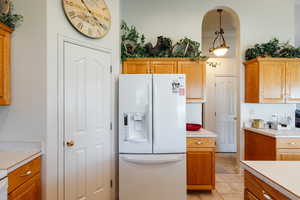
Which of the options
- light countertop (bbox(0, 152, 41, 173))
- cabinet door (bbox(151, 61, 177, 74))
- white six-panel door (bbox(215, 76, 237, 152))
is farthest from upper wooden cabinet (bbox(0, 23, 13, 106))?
Result: white six-panel door (bbox(215, 76, 237, 152))

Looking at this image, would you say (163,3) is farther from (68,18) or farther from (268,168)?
(268,168)

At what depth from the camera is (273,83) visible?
3229 millimetres

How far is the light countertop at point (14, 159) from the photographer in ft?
4.63

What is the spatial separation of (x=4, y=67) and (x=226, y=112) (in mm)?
4693

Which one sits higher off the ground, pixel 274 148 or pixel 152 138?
pixel 152 138

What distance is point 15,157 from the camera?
1.63 meters

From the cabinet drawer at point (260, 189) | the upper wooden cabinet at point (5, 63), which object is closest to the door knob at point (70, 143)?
the upper wooden cabinet at point (5, 63)

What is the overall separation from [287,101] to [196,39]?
1884 millimetres

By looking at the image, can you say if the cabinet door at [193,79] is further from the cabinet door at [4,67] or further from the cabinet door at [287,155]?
the cabinet door at [4,67]

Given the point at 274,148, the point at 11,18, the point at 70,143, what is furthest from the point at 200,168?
the point at 11,18

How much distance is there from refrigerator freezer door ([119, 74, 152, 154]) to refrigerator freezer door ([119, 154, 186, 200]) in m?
0.15

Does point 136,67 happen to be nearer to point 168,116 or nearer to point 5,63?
point 168,116

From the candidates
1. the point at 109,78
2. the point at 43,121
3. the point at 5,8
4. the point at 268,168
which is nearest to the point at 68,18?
the point at 5,8

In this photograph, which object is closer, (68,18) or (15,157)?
(15,157)
